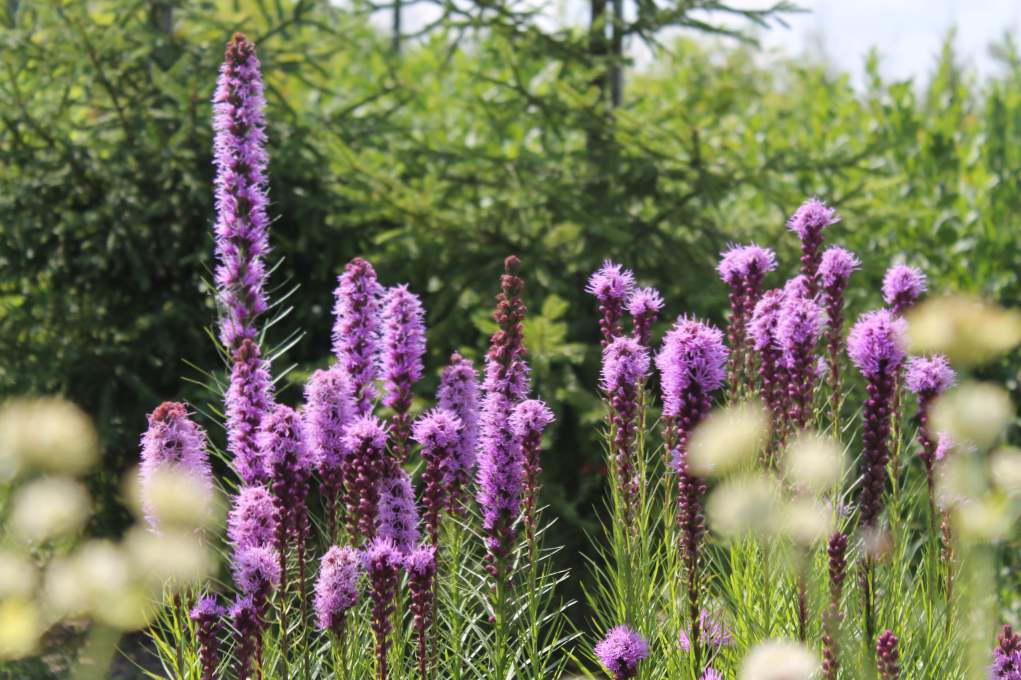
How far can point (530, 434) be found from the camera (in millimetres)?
2508

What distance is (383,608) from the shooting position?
2338mm

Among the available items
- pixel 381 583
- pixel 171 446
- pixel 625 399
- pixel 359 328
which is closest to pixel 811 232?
A: pixel 625 399

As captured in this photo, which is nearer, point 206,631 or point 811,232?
point 206,631

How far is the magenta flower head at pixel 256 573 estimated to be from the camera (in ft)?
7.43

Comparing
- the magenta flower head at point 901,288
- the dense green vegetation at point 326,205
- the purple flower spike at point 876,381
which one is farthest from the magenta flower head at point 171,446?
the dense green vegetation at point 326,205

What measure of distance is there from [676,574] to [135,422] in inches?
163

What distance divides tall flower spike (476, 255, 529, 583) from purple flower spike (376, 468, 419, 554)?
0.18 metres

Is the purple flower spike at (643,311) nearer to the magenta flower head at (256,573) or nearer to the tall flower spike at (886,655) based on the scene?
the tall flower spike at (886,655)

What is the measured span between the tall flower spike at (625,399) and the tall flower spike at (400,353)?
498mm

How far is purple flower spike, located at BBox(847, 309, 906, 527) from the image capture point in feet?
8.06

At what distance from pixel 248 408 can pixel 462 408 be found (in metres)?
0.56

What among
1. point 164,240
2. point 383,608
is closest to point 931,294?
point 164,240

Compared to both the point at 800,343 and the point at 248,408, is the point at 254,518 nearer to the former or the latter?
the point at 248,408

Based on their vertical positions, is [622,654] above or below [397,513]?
below
